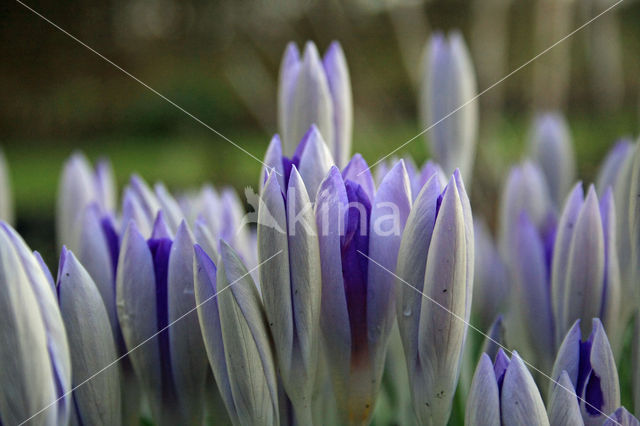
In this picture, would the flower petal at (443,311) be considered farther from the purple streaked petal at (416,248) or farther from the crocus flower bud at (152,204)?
the crocus flower bud at (152,204)

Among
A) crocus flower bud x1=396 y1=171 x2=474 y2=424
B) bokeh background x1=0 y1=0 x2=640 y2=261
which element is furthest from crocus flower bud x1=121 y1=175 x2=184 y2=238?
bokeh background x1=0 y1=0 x2=640 y2=261

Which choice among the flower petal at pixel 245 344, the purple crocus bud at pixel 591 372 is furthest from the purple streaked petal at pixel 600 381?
the flower petal at pixel 245 344

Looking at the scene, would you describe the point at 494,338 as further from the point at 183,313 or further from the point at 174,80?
the point at 174,80

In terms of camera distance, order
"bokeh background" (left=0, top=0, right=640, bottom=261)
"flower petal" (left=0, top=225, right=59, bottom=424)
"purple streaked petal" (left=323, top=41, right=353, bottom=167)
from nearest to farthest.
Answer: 1. "flower petal" (left=0, top=225, right=59, bottom=424)
2. "purple streaked petal" (left=323, top=41, right=353, bottom=167)
3. "bokeh background" (left=0, top=0, right=640, bottom=261)

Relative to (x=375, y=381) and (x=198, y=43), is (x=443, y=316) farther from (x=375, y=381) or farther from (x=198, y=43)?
(x=198, y=43)

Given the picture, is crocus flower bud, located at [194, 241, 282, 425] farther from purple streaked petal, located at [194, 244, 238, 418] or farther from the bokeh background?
the bokeh background

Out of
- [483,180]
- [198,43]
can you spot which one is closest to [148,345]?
[483,180]
